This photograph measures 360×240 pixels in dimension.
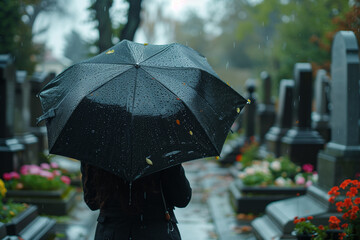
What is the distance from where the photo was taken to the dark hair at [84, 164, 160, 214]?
83.0 inches

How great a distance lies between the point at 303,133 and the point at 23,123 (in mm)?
6413

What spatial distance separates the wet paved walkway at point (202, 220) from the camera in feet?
18.9

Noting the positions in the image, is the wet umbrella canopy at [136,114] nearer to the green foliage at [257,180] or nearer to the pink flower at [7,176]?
the pink flower at [7,176]

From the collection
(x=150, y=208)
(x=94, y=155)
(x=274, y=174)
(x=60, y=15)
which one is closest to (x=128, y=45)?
(x=94, y=155)

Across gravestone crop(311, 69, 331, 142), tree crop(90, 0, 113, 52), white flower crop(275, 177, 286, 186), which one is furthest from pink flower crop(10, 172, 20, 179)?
gravestone crop(311, 69, 331, 142)

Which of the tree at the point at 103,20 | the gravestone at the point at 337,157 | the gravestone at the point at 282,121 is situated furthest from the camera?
the gravestone at the point at 282,121

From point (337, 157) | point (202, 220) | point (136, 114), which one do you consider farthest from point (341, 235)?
point (202, 220)

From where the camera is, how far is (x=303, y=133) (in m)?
8.50

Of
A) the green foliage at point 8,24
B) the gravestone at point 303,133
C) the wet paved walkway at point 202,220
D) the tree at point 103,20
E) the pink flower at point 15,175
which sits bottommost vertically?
the wet paved walkway at point 202,220

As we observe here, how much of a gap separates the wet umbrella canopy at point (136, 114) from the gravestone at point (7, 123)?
16.4ft

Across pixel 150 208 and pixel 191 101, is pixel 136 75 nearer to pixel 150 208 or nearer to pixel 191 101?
pixel 191 101

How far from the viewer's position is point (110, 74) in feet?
7.00

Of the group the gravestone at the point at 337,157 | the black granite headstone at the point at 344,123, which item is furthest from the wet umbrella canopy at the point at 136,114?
the black granite headstone at the point at 344,123

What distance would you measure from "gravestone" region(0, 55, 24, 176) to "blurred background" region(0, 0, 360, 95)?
1830 mm
